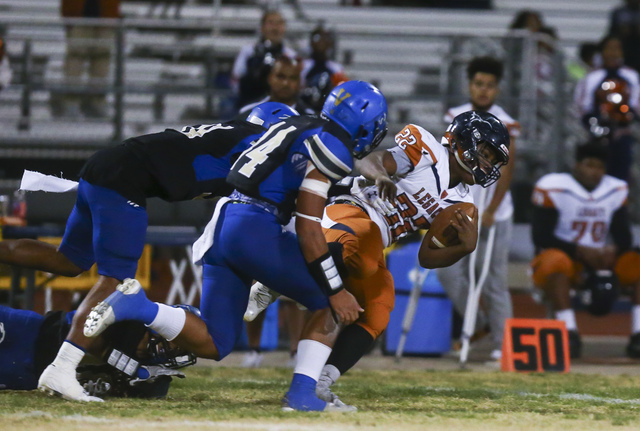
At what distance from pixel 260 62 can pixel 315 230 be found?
14.8ft

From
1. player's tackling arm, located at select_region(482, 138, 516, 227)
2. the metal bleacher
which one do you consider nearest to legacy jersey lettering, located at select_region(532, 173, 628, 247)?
player's tackling arm, located at select_region(482, 138, 516, 227)

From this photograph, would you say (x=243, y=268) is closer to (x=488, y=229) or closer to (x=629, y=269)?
(x=488, y=229)

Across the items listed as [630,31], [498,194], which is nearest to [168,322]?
[498,194]

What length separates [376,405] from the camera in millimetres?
4898

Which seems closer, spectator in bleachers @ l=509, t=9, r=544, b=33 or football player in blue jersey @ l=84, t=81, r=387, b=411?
football player in blue jersey @ l=84, t=81, r=387, b=411

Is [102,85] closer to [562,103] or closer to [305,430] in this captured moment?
[562,103]

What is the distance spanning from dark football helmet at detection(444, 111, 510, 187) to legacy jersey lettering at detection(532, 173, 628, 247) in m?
3.34

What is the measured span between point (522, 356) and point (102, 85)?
548 centimetres

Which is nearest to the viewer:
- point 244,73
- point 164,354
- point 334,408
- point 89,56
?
point 334,408

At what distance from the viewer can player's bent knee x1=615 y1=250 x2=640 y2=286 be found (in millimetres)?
8133

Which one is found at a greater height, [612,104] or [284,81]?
A: [612,104]

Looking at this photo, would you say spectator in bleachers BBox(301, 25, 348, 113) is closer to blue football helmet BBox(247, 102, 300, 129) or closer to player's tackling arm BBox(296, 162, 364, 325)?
blue football helmet BBox(247, 102, 300, 129)

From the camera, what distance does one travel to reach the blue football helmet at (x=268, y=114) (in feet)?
Answer: 17.2

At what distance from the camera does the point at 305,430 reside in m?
3.83
